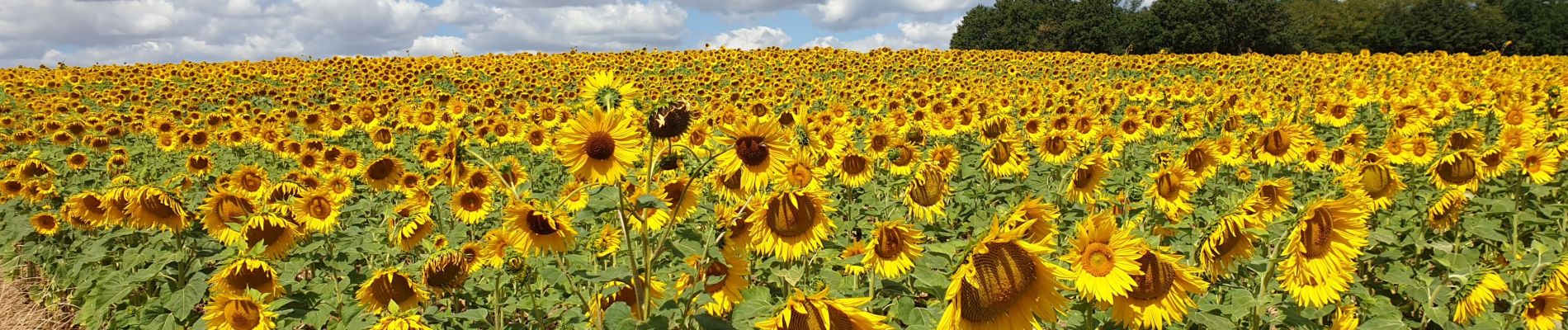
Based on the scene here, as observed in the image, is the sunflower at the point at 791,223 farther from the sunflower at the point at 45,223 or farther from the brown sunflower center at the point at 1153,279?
the sunflower at the point at 45,223

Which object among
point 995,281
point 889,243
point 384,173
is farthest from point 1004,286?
point 384,173

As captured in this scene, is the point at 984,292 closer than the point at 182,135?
Yes

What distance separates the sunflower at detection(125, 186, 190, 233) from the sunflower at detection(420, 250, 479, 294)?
1508 mm

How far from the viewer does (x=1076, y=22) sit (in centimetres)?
5397

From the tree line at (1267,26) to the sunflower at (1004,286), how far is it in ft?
174

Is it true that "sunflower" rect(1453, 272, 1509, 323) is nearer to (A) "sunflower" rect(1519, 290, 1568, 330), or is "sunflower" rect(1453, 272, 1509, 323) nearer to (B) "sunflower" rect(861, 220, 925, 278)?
(A) "sunflower" rect(1519, 290, 1568, 330)

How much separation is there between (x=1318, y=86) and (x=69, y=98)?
77.9ft

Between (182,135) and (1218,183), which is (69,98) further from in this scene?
(1218,183)

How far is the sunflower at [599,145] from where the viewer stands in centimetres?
242

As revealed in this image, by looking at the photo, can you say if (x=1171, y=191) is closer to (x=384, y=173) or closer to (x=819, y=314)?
(x=819, y=314)

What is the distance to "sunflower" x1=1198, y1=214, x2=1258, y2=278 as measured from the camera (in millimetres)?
2328

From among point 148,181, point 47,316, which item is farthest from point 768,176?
point 47,316

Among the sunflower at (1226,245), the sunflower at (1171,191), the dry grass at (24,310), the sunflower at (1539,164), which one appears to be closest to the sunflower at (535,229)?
the sunflower at (1226,245)

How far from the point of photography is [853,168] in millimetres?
5293
